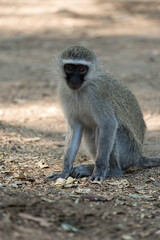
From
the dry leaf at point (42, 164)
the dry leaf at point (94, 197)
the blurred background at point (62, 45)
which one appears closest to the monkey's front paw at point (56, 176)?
the dry leaf at point (42, 164)

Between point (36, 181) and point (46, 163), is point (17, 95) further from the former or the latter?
point (36, 181)

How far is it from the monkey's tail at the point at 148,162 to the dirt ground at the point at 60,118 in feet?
0.36

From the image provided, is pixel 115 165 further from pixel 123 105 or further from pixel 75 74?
pixel 75 74

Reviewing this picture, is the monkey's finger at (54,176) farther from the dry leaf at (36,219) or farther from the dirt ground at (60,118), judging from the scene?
the dry leaf at (36,219)

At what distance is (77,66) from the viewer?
5883mm

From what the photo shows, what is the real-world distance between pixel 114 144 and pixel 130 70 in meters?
5.53

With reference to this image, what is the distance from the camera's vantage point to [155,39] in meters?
14.2

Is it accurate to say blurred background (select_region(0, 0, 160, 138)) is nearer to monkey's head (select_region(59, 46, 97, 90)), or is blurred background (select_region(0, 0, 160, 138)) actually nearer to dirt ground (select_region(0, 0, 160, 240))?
dirt ground (select_region(0, 0, 160, 240))

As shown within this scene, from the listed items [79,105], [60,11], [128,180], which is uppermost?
[60,11]

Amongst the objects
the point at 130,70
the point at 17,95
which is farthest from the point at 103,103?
the point at 130,70

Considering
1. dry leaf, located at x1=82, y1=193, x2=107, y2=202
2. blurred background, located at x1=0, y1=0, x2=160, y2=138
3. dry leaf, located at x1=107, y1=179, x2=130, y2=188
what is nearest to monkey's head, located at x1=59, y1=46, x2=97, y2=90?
blurred background, located at x1=0, y1=0, x2=160, y2=138

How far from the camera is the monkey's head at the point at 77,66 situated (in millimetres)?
5809

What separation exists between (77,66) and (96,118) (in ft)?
2.41

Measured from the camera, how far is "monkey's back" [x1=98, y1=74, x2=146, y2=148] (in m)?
6.01
